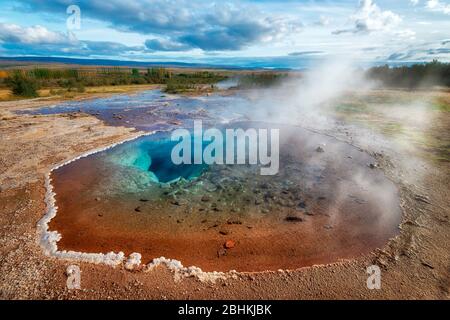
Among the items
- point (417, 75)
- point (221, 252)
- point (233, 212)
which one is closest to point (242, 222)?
point (233, 212)

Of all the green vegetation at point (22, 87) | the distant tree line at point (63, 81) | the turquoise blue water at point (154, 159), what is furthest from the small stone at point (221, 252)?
the distant tree line at point (63, 81)

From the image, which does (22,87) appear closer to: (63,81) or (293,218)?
(63,81)

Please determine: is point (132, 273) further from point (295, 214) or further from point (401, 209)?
point (401, 209)

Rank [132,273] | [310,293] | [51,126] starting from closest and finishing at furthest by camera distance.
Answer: [310,293]
[132,273]
[51,126]

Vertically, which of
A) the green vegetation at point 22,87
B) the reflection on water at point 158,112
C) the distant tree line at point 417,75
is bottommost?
the reflection on water at point 158,112

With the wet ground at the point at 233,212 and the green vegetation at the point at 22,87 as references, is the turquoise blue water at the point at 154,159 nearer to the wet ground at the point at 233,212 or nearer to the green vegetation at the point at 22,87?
the wet ground at the point at 233,212

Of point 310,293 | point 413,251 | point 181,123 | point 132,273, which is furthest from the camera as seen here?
point 181,123

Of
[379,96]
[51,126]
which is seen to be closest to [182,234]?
[51,126]
